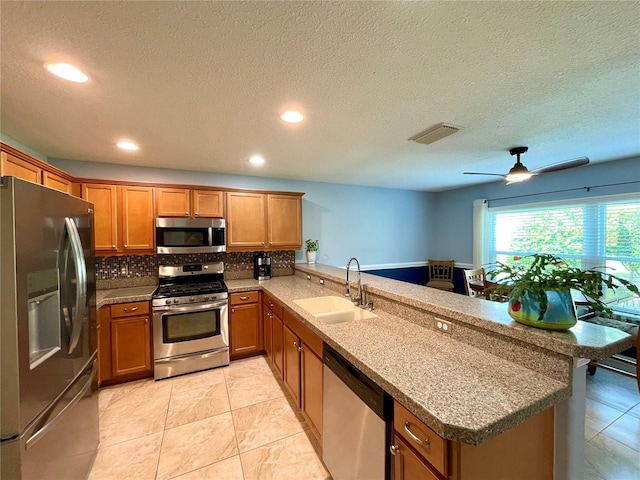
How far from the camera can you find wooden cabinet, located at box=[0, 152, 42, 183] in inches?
67.5

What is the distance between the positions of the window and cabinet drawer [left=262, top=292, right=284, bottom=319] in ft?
7.93

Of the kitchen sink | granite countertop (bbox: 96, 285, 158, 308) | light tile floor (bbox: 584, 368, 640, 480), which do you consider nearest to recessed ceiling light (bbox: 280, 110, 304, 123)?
the kitchen sink

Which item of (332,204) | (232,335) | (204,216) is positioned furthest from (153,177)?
(332,204)

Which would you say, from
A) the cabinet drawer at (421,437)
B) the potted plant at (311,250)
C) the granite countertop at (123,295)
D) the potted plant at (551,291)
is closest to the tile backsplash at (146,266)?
the granite countertop at (123,295)

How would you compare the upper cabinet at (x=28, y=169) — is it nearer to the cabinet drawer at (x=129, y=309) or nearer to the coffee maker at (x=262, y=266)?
the cabinet drawer at (x=129, y=309)

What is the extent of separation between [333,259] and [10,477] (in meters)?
3.81

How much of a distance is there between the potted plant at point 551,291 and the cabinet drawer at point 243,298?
268cm

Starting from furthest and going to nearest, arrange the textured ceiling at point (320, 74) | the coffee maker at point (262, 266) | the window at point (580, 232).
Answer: the coffee maker at point (262, 266), the window at point (580, 232), the textured ceiling at point (320, 74)

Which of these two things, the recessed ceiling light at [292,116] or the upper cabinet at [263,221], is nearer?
the recessed ceiling light at [292,116]

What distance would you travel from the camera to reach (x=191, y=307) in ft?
9.40

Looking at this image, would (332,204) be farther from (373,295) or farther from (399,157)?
(373,295)

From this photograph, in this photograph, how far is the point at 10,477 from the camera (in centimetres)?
110

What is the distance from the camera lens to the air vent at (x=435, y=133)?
2.14 metres

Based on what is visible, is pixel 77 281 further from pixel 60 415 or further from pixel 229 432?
pixel 229 432
